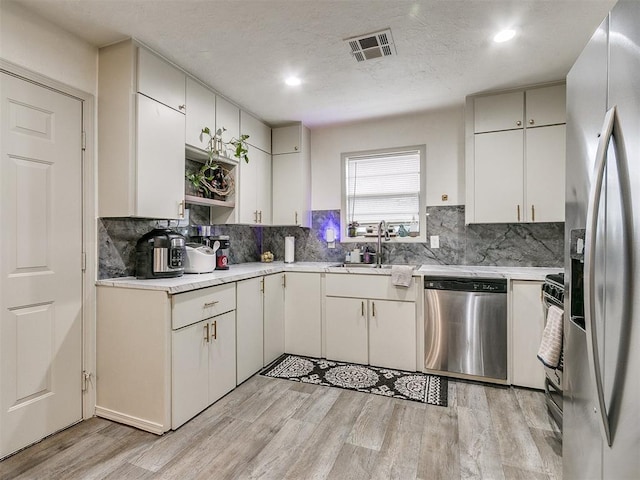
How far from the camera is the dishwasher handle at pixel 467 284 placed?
8.85 feet

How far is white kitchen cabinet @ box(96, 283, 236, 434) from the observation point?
206 cm

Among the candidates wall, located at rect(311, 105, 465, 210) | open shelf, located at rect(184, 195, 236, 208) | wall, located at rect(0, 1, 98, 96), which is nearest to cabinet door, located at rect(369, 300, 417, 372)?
wall, located at rect(311, 105, 465, 210)

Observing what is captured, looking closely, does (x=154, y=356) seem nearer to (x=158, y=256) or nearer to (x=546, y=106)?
(x=158, y=256)

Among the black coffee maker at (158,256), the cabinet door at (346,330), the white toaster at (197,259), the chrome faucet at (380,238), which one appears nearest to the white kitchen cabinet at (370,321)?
the cabinet door at (346,330)

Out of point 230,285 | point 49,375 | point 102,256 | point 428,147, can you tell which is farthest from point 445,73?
point 49,375

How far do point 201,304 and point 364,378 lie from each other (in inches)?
61.1

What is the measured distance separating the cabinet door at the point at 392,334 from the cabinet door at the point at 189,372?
60.1 inches

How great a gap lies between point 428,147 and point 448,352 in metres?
2.09

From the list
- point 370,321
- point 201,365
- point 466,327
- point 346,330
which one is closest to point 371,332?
point 370,321

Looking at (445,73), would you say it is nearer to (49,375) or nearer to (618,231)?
(618,231)

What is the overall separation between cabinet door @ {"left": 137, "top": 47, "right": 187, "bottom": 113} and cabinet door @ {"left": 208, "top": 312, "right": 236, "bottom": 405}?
5.40 feet

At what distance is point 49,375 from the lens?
2059mm

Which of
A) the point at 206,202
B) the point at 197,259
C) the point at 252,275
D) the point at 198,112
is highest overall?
the point at 198,112

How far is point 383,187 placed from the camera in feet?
12.3
